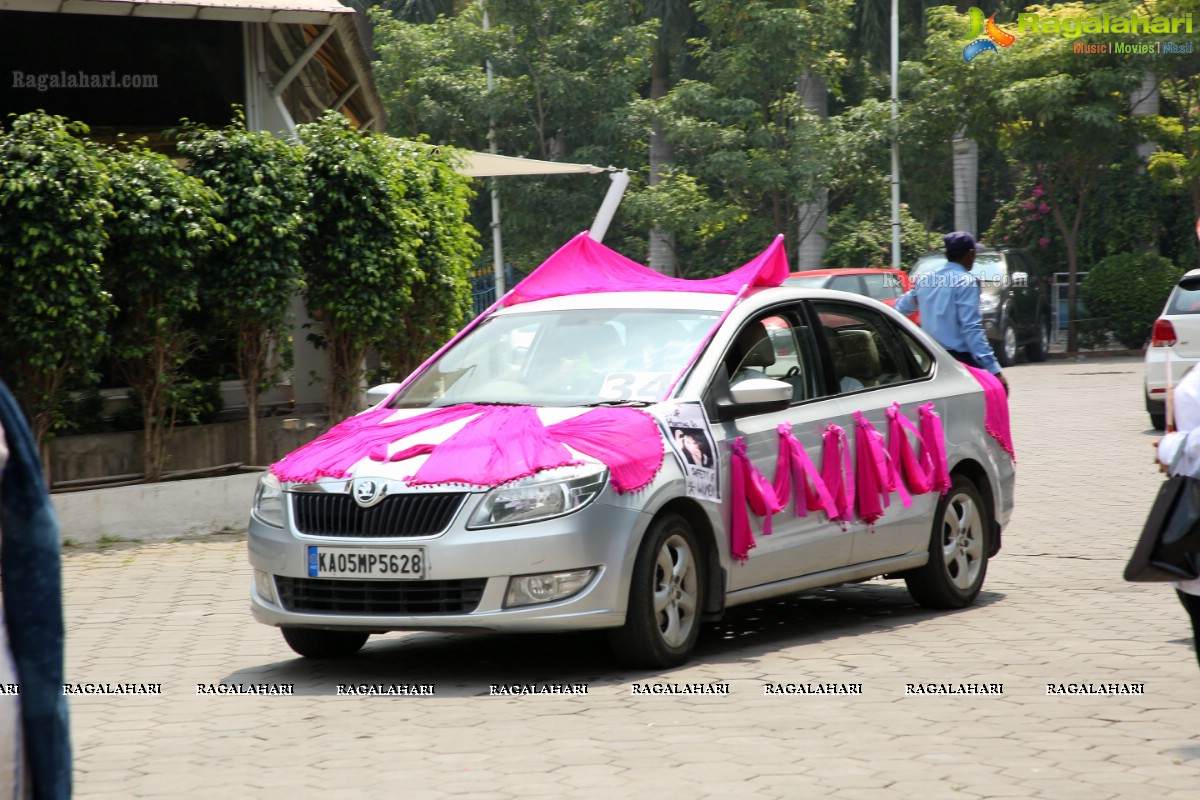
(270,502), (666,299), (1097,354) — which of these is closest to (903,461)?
(666,299)

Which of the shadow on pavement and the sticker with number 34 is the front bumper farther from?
the sticker with number 34

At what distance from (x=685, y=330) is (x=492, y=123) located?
3014 cm

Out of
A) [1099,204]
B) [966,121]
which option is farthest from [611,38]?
[1099,204]

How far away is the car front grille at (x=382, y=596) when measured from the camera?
22.6ft

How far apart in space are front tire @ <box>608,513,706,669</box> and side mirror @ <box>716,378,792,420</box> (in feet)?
1.89

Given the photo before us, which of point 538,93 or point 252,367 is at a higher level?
point 538,93

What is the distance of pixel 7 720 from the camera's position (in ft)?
10.0

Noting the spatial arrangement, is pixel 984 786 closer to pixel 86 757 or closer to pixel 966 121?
pixel 86 757

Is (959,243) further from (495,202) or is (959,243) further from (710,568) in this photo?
(495,202)

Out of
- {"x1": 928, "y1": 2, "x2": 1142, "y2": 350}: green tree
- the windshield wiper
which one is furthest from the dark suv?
the windshield wiper

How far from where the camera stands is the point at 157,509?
1200cm

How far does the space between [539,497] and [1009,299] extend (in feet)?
72.0

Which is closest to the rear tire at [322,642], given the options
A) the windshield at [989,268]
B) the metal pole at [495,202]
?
the windshield at [989,268]

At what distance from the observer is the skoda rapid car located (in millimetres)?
6875
